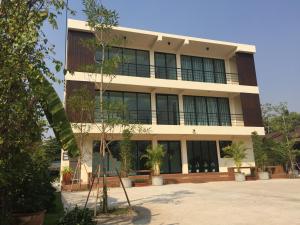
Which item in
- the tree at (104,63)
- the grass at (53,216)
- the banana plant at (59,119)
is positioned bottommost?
the grass at (53,216)

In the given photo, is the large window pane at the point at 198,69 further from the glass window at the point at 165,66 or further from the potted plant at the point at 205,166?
the potted plant at the point at 205,166

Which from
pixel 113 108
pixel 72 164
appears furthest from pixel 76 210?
pixel 72 164

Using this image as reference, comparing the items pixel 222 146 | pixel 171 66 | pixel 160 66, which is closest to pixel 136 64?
pixel 160 66

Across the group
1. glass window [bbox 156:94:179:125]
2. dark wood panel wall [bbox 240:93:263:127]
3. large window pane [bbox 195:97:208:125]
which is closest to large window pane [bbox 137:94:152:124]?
glass window [bbox 156:94:179:125]

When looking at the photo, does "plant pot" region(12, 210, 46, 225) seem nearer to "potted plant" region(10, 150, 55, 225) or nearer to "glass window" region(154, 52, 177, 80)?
"potted plant" region(10, 150, 55, 225)

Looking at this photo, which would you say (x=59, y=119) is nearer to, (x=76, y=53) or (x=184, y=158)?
(x=76, y=53)

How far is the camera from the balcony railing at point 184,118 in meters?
22.5

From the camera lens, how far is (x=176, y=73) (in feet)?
81.1

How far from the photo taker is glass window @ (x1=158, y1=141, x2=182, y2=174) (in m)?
22.8

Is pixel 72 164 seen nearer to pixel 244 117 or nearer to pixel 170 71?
pixel 170 71

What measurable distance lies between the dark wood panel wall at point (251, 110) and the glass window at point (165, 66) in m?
6.05

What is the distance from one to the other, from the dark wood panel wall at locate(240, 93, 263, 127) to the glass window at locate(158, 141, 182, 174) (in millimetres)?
6068

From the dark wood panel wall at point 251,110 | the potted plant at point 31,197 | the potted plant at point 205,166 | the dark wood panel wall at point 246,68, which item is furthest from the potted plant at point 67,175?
the dark wood panel wall at point 246,68

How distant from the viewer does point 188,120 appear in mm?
24188
